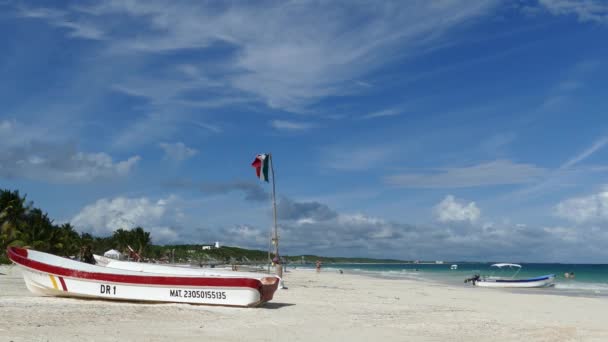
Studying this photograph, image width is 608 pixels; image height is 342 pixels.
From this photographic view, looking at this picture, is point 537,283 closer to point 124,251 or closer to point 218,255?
point 124,251

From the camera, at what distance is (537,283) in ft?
138

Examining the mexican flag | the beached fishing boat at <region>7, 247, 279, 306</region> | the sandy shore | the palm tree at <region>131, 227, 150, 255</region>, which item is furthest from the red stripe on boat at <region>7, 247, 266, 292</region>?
the palm tree at <region>131, 227, 150, 255</region>

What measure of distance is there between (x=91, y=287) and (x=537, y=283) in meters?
35.7

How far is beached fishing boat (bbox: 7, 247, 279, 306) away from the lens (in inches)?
587

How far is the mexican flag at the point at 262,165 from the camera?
2400 centimetres

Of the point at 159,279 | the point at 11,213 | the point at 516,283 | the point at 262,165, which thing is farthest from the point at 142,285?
the point at 11,213

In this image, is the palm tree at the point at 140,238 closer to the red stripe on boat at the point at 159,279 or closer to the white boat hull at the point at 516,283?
the white boat hull at the point at 516,283

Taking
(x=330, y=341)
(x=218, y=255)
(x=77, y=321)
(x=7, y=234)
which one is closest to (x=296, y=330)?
(x=330, y=341)

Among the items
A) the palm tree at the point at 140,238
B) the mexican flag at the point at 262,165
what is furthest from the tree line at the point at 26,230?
the mexican flag at the point at 262,165

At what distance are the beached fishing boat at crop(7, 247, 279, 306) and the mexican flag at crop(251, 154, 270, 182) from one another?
8.99m

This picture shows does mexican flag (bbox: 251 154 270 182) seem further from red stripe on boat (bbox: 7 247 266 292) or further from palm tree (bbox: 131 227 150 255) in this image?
palm tree (bbox: 131 227 150 255)

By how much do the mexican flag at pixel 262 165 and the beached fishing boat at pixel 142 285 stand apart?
8990 millimetres

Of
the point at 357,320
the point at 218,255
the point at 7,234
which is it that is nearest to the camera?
the point at 357,320

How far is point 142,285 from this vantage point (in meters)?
15.0
